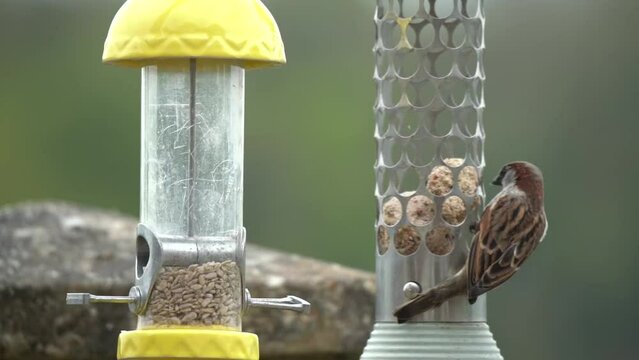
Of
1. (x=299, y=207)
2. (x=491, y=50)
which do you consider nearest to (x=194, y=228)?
(x=491, y=50)

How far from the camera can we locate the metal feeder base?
9.11 metres

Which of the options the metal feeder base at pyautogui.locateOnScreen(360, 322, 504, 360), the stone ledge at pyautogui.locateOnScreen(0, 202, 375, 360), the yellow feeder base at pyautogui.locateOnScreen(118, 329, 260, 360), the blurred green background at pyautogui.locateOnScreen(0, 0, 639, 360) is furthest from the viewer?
the blurred green background at pyautogui.locateOnScreen(0, 0, 639, 360)

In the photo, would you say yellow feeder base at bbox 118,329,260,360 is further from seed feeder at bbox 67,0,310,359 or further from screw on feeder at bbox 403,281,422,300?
screw on feeder at bbox 403,281,422,300

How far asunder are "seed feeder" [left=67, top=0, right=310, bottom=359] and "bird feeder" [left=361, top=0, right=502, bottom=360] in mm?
797

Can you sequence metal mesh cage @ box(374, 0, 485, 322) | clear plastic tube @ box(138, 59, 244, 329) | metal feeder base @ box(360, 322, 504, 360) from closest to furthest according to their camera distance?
clear plastic tube @ box(138, 59, 244, 329) < metal feeder base @ box(360, 322, 504, 360) < metal mesh cage @ box(374, 0, 485, 322)

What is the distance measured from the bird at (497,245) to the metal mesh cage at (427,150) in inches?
1.8

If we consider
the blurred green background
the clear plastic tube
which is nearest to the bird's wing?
the clear plastic tube

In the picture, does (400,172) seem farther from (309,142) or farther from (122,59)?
(309,142)

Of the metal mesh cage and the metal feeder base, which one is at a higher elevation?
the metal mesh cage

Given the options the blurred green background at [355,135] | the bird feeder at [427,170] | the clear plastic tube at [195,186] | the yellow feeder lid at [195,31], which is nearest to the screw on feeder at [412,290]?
the bird feeder at [427,170]

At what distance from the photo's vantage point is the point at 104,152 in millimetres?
32594

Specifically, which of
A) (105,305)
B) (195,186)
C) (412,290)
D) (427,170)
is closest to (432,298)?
(412,290)

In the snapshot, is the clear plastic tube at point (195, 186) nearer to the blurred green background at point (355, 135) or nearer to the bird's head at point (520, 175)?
the bird's head at point (520, 175)

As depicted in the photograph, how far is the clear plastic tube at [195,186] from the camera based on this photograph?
27.5ft
